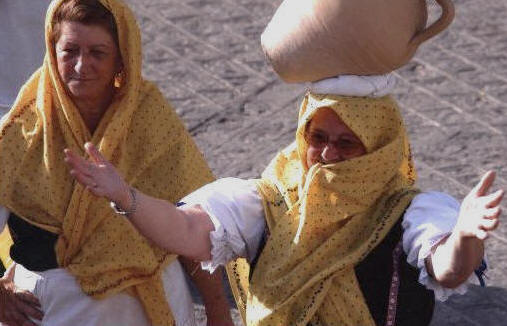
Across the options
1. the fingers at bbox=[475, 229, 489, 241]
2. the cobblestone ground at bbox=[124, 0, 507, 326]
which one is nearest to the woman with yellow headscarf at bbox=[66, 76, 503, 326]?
the fingers at bbox=[475, 229, 489, 241]

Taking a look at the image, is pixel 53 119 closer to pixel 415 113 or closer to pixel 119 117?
pixel 119 117

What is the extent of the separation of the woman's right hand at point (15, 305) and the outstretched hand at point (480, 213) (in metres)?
1.77

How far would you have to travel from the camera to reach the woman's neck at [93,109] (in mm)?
5172

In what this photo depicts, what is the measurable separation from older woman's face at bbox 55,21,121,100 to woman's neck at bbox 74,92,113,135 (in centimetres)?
4

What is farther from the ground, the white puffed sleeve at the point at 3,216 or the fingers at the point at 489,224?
the fingers at the point at 489,224

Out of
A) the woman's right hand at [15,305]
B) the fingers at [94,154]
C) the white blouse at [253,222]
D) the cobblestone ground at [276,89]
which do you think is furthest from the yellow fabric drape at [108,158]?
the cobblestone ground at [276,89]

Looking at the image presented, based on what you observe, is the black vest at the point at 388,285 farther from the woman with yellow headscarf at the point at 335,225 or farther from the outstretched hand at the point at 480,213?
the outstretched hand at the point at 480,213

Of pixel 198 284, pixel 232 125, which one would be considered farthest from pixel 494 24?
pixel 198 284

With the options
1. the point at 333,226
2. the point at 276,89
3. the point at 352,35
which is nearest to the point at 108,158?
the point at 333,226

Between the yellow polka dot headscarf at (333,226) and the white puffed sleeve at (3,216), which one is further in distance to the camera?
the white puffed sleeve at (3,216)

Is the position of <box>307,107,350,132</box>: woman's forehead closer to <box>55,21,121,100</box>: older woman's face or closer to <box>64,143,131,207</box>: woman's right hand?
<box>64,143,131,207</box>: woman's right hand

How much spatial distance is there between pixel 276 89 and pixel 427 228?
387 centimetres

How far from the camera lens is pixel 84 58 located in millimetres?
5051

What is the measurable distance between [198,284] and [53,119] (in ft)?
2.71
